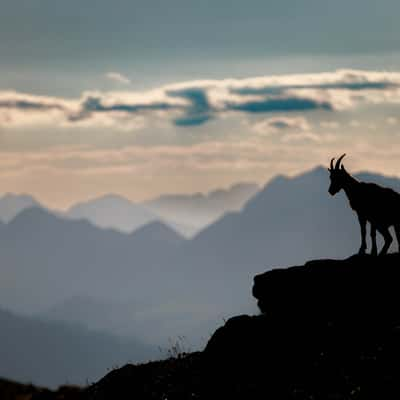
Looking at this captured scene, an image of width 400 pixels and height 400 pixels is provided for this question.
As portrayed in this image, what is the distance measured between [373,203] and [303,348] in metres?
5.75

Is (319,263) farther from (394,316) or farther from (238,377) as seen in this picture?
(238,377)

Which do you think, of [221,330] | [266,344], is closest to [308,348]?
[266,344]

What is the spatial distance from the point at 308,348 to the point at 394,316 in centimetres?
319

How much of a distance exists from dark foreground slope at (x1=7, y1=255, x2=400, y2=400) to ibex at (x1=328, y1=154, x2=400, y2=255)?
3.23ft

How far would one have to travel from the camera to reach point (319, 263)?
1093 inches

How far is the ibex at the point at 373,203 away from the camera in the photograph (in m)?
26.9

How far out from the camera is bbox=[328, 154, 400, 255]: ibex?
2692 cm

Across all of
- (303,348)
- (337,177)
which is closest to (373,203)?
(337,177)

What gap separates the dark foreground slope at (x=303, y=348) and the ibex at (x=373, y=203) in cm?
98

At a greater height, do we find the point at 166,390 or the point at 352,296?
the point at 352,296

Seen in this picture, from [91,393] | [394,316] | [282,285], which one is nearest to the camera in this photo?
[394,316]

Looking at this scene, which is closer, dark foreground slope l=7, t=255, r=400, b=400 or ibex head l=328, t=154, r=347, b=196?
dark foreground slope l=7, t=255, r=400, b=400

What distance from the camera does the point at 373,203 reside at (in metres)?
27.1

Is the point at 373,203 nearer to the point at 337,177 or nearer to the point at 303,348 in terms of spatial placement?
the point at 337,177
